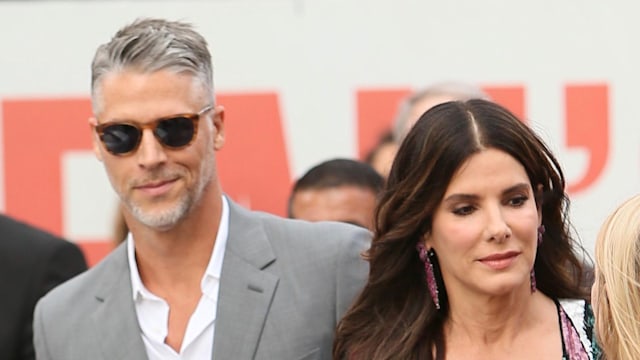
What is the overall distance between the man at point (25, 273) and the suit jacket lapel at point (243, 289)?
0.92 m

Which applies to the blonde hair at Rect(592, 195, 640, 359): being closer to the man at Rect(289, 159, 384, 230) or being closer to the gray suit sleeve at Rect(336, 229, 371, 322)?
the gray suit sleeve at Rect(336, 229, 371, 322)

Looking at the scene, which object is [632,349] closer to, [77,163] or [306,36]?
[306,36]

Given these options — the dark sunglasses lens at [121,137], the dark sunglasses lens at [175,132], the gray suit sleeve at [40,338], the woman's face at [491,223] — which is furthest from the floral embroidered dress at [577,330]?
the gray suit sleeve at [40,338]

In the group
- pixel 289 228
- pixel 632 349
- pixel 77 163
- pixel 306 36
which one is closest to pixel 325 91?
pixel 306 36

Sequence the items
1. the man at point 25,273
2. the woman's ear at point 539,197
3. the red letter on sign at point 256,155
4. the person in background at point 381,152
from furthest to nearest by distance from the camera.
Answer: the red letter on sign at point 256,155, the person in background at point 381,152, the man at point 25,273, the woman's ear at point 539,197

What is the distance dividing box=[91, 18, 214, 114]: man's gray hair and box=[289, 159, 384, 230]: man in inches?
48.3

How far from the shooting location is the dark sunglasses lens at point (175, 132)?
352cm

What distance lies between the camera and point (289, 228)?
12.3 feet

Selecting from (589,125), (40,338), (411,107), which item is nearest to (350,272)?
(40,338)

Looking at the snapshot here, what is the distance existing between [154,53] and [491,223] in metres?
1.02

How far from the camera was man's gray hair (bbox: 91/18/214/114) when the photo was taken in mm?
3564

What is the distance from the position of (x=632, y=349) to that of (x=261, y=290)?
108cm

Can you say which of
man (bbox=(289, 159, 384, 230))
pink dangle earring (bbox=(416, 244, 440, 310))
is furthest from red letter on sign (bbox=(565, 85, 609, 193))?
pink dangle earring (bbox=(416, 244, 440, 310))

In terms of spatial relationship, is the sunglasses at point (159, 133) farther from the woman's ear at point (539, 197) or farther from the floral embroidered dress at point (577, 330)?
the floral embroidered dress at point (577, 330)
